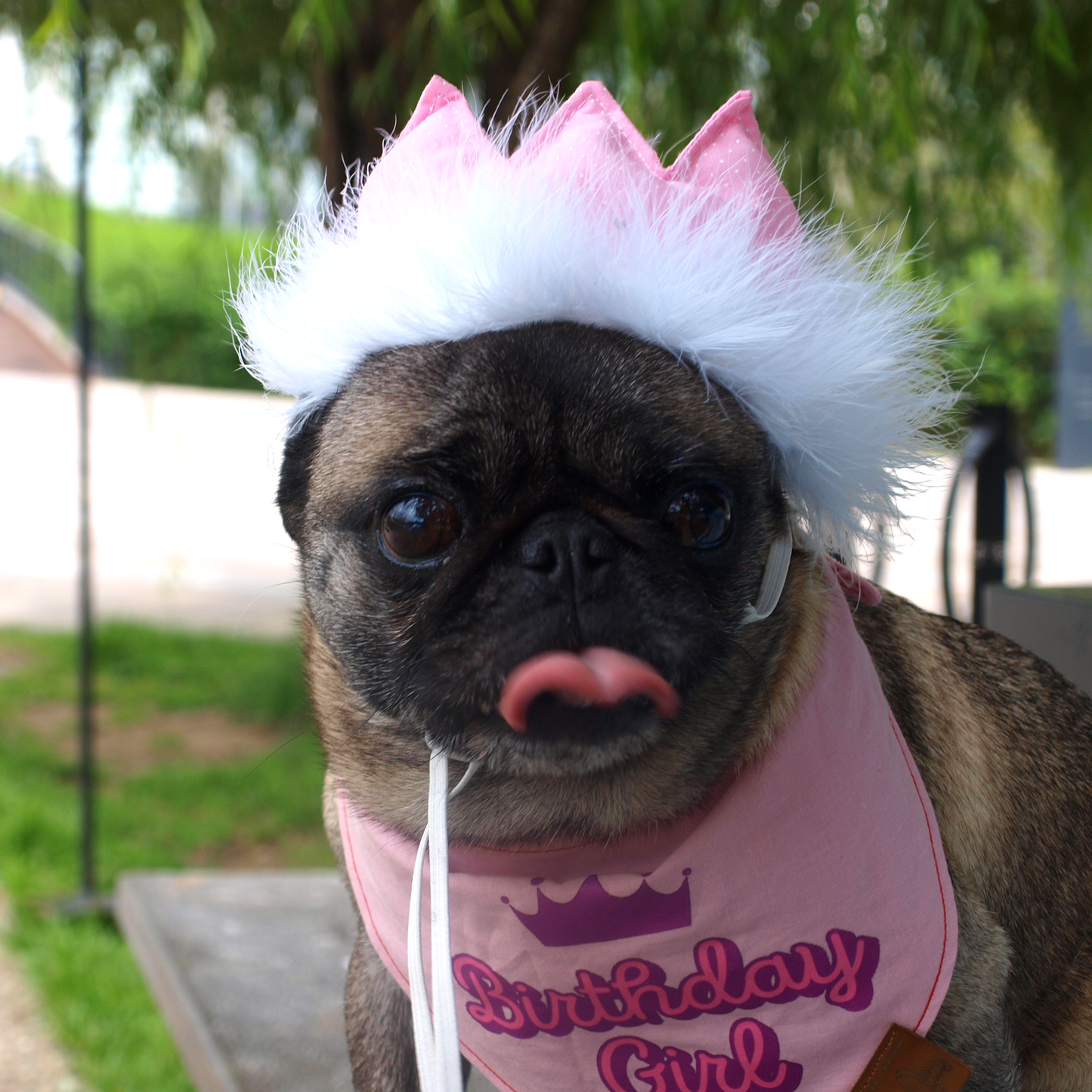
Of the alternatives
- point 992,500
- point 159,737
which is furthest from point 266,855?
point 992,500

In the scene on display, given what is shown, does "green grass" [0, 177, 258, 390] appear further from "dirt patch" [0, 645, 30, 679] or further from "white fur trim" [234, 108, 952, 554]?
"white fur trim" [234, 108, 952, 554]

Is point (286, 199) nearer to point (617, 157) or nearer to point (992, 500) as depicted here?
point (992, 500)

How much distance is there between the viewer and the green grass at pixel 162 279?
13.9ft

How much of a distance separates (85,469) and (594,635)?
296 cm

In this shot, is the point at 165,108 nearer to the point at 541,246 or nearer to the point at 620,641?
the point at 541,246

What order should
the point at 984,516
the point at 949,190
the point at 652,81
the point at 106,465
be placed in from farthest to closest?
1. the point at 106,465
2. the point at 949,190
3. the point at 984,516
4. the point at 652,81

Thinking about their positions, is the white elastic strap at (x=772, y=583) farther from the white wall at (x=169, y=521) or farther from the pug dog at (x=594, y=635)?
the white wall at (x=169, y=521)

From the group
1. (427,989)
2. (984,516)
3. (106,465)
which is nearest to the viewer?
(427,989)

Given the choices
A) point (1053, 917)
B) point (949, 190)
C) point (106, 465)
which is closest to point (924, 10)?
point (949, 190)

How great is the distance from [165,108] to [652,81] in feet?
6.26

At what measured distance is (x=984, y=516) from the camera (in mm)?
3953

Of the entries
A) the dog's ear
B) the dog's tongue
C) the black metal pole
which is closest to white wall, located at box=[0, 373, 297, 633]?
the black metal pole

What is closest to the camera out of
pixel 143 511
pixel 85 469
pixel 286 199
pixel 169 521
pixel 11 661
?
pixel 85 469

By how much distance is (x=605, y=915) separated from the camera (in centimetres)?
141
